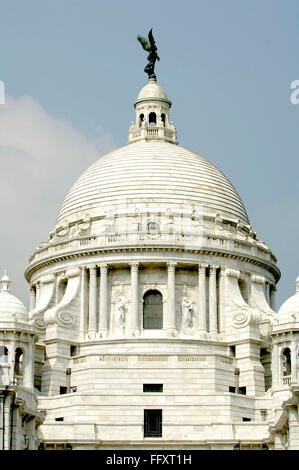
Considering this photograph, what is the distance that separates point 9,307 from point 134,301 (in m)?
11.1

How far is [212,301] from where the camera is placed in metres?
94.9

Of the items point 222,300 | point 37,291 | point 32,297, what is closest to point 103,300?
point 37,291

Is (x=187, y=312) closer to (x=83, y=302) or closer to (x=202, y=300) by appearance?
(x=202, y=300)

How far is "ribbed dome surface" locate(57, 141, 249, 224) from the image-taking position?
9956 centimetres

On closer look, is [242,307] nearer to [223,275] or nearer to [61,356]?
[223,275]

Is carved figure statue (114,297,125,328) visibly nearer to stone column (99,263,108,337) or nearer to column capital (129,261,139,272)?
stone column (99,263,108,337)

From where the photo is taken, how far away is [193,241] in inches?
3762

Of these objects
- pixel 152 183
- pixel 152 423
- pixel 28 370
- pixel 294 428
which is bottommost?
pixel 294 428

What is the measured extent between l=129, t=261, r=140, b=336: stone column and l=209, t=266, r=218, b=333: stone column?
5016mm

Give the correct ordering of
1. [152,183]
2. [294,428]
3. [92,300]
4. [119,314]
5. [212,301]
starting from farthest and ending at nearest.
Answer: [152,183] < [92,300] < [212,301] < [119,314] < [294,428]

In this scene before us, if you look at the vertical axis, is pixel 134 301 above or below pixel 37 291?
below

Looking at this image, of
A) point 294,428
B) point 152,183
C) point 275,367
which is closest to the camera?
point 294,428

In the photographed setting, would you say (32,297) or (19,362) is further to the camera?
(32,297)
